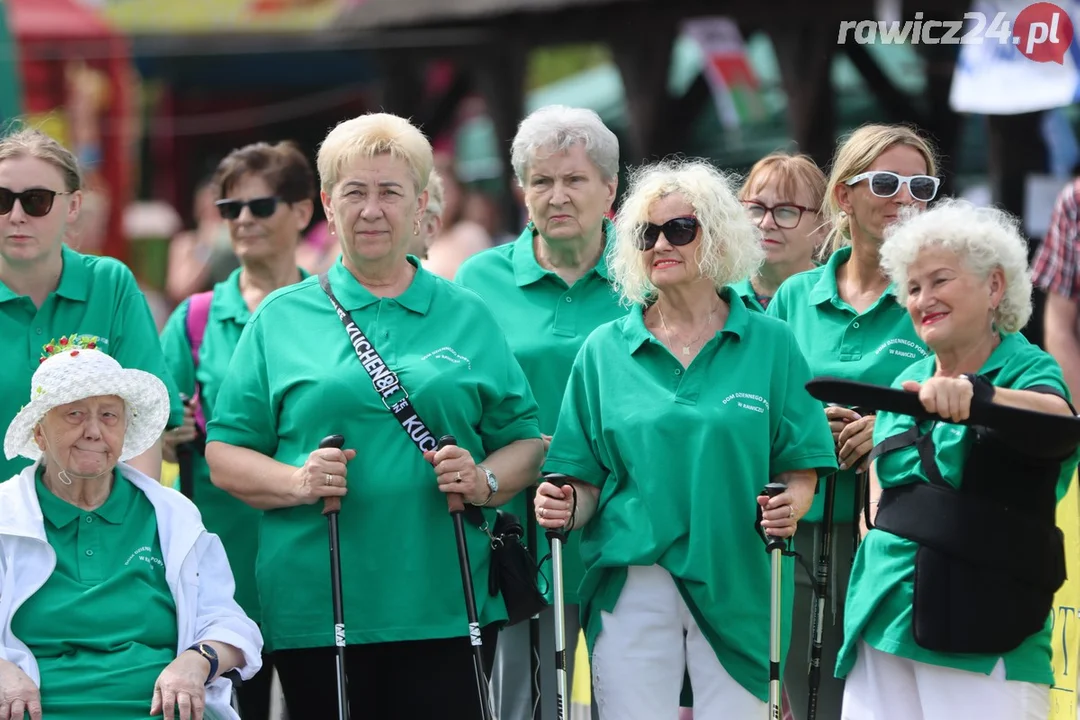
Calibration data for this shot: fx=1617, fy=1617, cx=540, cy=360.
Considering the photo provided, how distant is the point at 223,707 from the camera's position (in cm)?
470

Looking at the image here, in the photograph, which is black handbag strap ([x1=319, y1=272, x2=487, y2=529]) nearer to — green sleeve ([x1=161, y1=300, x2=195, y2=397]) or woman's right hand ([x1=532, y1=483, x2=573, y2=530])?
woman's right hand ([x1=532, y1=483, x2=573, y2=530])

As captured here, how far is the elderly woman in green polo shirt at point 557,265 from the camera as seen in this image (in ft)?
18.0

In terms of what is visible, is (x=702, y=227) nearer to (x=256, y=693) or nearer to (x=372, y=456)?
(x=372, y=456)

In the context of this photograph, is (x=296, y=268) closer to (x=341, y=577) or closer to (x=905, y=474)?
(x=341, y=577)

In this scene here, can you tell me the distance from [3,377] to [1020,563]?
313cm

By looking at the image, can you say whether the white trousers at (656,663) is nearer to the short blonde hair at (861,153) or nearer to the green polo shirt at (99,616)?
the green polo shirt at (99,616)

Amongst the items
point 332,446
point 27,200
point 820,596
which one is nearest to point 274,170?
point 27,200

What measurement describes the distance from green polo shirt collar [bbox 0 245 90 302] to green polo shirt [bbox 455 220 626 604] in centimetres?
131

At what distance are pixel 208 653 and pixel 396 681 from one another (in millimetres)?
558

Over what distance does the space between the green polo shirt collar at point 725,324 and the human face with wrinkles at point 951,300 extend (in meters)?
0.52

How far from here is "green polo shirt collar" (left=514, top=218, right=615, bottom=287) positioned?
558 centimetres

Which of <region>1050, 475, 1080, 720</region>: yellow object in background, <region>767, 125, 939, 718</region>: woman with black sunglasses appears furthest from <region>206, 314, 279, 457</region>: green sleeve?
<region>1050, 475, 1080, 720</region>: yellow object in background

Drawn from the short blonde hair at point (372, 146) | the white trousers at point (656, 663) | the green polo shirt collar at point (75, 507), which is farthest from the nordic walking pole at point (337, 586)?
the short blonde hair at point (372, 146)

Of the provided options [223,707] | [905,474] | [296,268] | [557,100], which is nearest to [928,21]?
[296,268]
